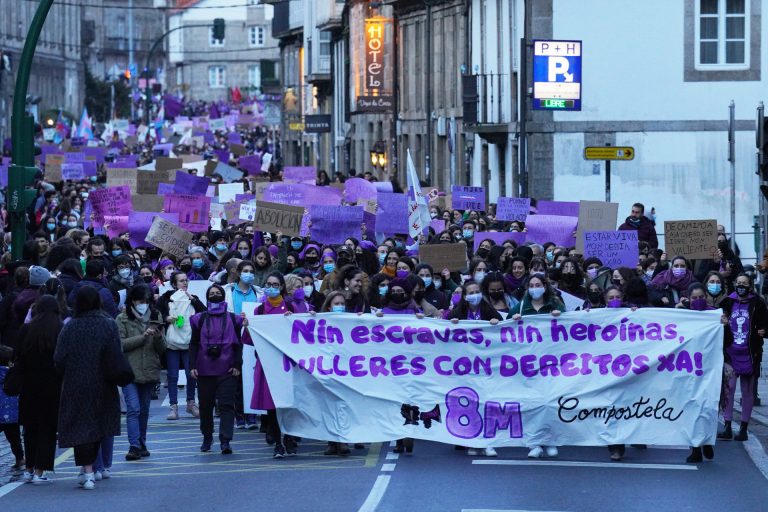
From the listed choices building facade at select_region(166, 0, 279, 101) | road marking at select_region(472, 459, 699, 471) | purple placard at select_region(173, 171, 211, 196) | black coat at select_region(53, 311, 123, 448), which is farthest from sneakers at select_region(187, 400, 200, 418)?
building facade at select_region(166, 0, 279, 101)

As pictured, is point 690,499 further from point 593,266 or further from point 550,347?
point 593,266

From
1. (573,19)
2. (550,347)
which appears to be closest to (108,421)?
(550,347)

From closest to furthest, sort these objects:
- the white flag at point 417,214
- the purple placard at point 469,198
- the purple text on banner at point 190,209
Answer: the white flag at point 417,214
the purple text on banner at point 190,209
the purple placard at point 469,198

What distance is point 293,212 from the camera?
78.0ft

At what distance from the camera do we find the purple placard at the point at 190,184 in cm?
2911

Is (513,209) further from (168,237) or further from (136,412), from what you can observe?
(136,412)

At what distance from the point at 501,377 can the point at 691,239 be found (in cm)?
751

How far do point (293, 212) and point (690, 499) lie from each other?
1165cm

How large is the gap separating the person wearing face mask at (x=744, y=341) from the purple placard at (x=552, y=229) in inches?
322

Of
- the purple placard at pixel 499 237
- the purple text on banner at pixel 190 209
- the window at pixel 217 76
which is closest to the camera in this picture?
the purple placard at pixel 499 237

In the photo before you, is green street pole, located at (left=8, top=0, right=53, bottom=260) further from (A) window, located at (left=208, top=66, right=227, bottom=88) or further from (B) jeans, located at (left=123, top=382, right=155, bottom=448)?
(A) window, located at (left=208, top=66, right=227, bottom=88)

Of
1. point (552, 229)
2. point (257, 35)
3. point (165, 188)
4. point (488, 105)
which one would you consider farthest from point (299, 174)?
point (257, 35)

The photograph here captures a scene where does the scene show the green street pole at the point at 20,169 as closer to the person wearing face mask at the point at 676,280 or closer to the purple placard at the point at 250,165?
the person wearing face mask at the point at 676,280

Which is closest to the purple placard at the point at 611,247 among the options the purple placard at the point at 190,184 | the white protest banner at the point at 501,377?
the white protest banner at the point at 501,377
